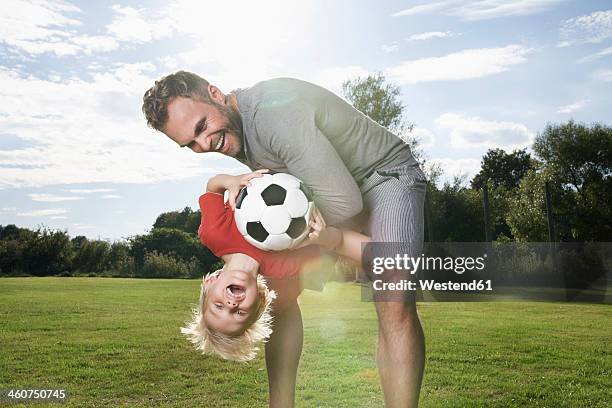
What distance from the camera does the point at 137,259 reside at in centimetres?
1117

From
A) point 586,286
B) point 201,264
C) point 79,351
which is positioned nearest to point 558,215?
point 586,286

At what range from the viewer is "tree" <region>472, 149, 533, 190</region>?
2297 centimetres

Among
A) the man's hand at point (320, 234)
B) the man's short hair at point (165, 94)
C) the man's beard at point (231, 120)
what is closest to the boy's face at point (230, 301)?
the man's hand at point (320, 234)

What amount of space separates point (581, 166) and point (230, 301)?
1586cm

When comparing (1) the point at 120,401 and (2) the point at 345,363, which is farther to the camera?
(2) the point at 345,363

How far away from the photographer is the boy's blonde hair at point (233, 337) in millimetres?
3322

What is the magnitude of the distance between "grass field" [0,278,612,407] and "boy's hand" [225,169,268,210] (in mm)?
1445

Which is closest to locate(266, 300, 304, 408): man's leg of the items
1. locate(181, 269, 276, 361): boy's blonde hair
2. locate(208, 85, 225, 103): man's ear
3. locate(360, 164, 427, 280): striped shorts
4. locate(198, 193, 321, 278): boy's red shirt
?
locate(181, 269, 276, 361): boy's blonde hair

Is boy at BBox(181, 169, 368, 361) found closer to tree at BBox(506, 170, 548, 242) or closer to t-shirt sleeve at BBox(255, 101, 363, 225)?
t-shirt sleeve at BBox(255, 101, 363, 225)

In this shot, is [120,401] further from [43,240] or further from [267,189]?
[43,240]

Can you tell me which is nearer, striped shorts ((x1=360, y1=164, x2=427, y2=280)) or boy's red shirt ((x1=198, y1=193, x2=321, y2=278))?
striped shorts ((x1=360, y1=164, x2=427, y2=280))

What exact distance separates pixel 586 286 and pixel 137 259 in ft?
28.9

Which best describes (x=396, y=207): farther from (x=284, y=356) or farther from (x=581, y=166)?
(x=581, y=166)

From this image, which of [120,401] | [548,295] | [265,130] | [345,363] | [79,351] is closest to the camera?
[265,130]
